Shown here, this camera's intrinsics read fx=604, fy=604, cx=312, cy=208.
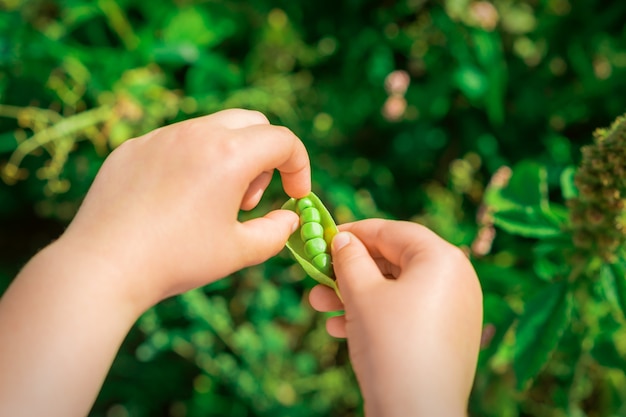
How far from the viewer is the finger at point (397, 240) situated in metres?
0.95

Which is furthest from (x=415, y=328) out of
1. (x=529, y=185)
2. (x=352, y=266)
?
(x=529, y=185)

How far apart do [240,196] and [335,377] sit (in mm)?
1186

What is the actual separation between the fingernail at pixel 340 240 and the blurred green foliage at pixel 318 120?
71 cm

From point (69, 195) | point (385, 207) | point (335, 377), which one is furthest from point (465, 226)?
point (69, 195)

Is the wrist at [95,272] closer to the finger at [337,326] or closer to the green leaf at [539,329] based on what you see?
the finger at [337,326]

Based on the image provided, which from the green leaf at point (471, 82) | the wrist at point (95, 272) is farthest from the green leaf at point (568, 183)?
the wrist at point (95, 272)

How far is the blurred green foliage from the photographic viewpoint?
1.80 metres

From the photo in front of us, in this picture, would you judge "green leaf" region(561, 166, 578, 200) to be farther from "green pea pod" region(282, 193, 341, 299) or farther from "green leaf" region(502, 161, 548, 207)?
"green pea pod" region(282, 193, 341, 299)

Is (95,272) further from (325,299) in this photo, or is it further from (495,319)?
(495,319)

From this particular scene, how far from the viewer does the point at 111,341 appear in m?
0.84

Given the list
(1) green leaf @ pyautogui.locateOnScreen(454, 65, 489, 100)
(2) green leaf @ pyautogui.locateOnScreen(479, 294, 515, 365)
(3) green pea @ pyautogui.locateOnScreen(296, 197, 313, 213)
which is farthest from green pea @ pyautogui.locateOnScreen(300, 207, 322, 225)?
(1) green leaf @ pyautogui.locateOnScreen(454, 65, 489, 100)

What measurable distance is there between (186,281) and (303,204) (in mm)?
262

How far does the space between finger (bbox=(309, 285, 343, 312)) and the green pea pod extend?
0.03 m

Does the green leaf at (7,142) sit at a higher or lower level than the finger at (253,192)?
lower
